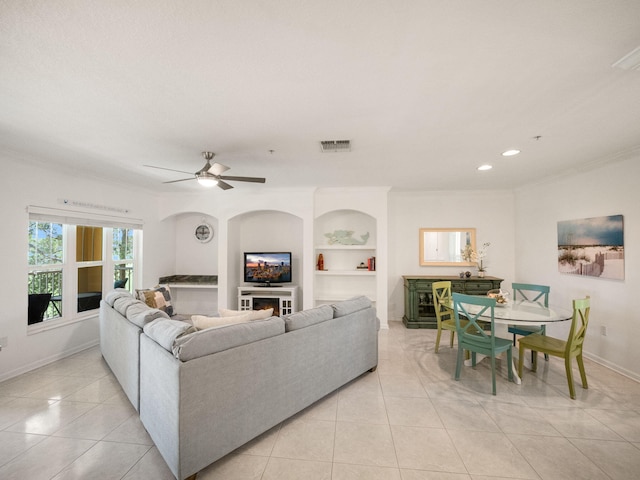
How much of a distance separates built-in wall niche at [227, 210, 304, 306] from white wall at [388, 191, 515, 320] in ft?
6.14

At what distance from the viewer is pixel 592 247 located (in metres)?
3.80

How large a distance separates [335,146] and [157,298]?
10.5 feet

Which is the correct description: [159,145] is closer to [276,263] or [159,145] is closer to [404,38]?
[404,38]

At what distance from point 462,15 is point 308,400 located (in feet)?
9.41

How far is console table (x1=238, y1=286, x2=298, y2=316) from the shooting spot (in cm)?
554

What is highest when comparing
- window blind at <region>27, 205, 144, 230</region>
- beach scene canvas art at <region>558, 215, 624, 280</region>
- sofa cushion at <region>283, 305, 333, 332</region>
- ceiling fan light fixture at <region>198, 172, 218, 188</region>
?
ceiling fan light fixture at <region>198, 172, 218, 188</region>

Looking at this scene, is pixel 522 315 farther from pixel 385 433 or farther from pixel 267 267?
pixel 267 267

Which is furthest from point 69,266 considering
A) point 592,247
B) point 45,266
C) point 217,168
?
point 592,247

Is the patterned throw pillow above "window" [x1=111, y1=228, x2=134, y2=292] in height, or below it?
below

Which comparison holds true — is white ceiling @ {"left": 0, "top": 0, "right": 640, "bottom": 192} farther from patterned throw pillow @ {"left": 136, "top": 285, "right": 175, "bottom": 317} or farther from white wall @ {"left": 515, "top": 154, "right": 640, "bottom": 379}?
patterned throw pillow @ {"left": 136, "top": 285, "right": 175, "bottom": 317}

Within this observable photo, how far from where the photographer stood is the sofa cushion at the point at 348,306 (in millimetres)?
3020

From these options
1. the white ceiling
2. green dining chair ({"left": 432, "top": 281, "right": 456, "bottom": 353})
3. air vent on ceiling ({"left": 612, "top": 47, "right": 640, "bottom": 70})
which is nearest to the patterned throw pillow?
the white ceiling

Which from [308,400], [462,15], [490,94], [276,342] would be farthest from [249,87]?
[308,400]

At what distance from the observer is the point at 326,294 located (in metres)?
5.82
